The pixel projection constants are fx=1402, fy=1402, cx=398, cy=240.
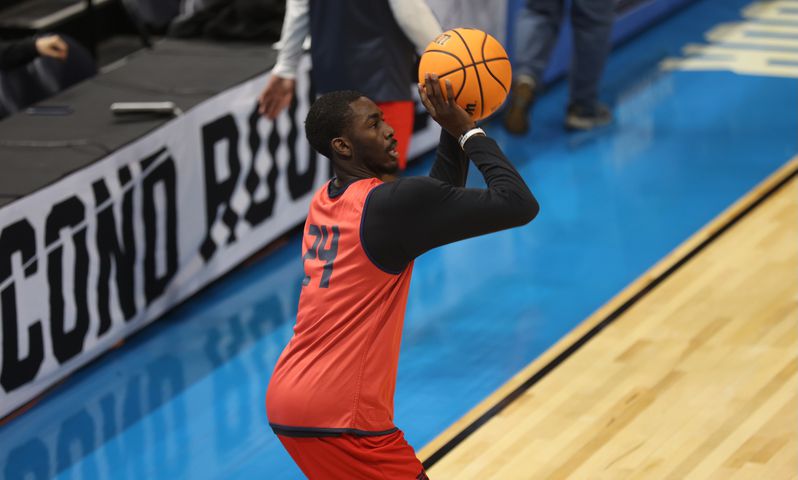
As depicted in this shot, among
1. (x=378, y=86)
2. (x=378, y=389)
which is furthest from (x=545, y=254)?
(x=378, y=389)

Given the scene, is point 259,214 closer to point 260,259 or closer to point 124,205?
point 260,259

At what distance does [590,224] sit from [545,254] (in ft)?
1.35

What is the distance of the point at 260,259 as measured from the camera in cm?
665

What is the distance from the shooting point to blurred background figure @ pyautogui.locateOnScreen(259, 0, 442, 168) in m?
5.41

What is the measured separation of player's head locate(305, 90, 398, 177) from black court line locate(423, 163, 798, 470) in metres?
1.56

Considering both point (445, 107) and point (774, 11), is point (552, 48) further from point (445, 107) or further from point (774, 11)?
point (445, 107)

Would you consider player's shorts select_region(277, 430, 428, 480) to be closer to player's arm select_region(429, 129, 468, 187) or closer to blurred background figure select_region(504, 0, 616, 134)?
player's arm select_region(429, 129, 468, 187)

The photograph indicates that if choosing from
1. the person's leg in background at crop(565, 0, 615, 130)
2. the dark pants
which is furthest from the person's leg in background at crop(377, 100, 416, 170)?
the person's leg in background at crop(565, 0, 615, 130)

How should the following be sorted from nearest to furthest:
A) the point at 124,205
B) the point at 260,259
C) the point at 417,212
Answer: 1. the point at 417,212
2. the point at 124,205
3. the point at 260,259

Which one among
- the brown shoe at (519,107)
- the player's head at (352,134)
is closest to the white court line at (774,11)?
the brown shoe at (519,107)

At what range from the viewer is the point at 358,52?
545cm

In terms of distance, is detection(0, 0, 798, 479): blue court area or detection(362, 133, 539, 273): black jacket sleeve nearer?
detection(362, 133, 539, 273): black jacket sleeve

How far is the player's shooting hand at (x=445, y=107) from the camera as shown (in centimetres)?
338

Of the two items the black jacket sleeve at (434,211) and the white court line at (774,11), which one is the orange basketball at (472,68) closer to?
the black jacket sleeve at (434,211)
